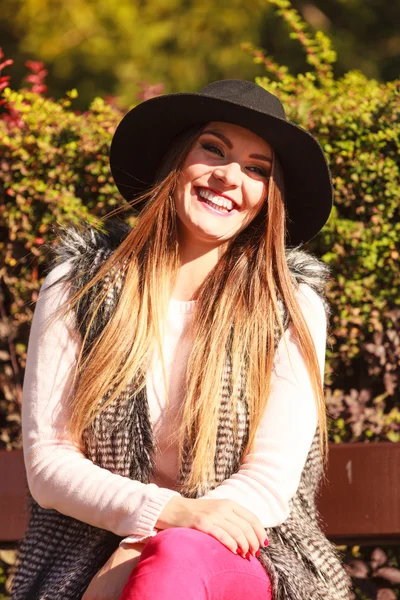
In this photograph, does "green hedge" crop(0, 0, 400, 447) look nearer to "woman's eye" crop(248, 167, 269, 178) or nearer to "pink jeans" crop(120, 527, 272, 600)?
"woman's eye" crop(248, 167, 269, 178)

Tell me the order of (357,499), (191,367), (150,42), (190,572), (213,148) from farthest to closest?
(150,42), (357,499), (213,148), (191,367), (190,572)

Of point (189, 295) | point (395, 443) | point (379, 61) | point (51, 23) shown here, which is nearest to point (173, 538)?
point (189, 295)

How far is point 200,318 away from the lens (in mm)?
2918

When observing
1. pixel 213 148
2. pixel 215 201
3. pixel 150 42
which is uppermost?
pixel 213 148

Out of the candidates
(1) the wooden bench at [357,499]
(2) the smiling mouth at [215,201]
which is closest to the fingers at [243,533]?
(2) the smiling mouth at [215,201]

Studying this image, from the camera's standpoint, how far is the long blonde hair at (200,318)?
108 inches

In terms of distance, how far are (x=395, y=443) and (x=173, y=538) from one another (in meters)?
1.44

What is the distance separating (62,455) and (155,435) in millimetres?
295

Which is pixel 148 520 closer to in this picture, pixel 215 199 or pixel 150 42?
pixel 215 199

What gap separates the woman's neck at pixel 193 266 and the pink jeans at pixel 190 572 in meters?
0.91

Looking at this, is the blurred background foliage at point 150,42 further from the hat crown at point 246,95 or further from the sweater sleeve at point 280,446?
→ the sweater sleeve at point 280,446

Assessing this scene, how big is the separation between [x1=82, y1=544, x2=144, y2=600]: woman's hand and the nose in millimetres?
1105

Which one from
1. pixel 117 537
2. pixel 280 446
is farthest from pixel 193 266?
pixel 117 537

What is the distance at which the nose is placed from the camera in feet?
9.40
